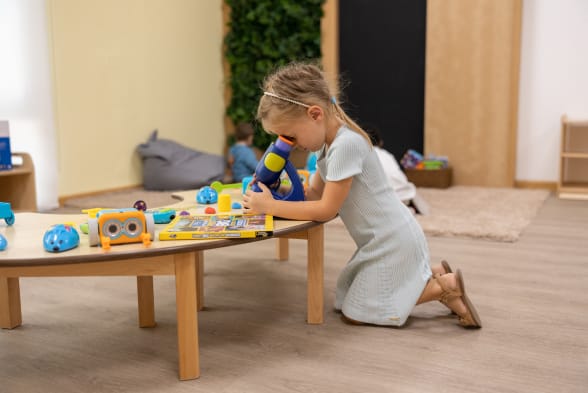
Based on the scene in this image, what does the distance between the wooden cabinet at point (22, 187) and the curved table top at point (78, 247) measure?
76.1 inches

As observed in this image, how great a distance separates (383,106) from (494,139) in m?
0.94

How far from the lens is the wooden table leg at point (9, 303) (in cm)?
182

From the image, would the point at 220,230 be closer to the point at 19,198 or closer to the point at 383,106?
the point at 19,198

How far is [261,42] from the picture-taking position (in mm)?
5355

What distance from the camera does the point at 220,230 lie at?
1464 millimetres

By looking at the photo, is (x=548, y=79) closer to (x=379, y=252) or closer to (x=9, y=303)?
(x=379, y=252)

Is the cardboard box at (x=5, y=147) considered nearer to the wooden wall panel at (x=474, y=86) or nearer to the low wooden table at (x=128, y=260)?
the low wooden table at (x=128, y=260)

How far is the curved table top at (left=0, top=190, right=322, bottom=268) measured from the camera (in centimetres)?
126

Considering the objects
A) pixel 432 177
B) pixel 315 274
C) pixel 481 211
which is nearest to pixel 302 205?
pixel 315 274

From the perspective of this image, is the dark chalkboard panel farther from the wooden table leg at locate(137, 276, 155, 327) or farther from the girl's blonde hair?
the wooden table leg at locate(137, 276, 155, 327)

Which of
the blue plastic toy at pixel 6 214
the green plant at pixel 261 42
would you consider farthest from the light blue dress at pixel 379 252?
the green plant at pixel 261 42

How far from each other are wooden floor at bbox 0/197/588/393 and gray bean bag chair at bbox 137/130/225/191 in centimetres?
212

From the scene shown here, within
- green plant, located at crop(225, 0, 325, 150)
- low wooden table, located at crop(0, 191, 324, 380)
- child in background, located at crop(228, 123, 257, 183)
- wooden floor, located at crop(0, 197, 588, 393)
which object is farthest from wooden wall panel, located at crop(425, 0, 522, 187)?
low wooden table, located at crop(0, 191, 324, 380)

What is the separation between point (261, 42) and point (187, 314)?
13.9 feet
